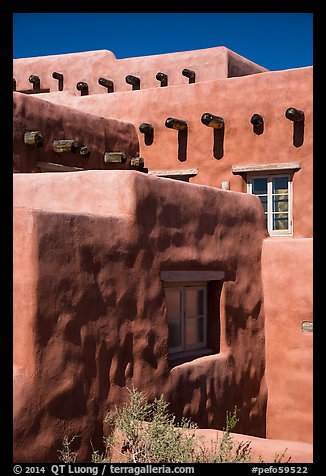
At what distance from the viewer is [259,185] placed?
12555mm

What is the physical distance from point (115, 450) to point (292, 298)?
13.9 feet

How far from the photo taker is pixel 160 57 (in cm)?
1659

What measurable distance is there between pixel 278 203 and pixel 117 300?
5978 mm

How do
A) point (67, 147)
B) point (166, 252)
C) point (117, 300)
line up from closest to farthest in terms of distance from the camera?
point (117, 300)
point (166, 252)
point (67, 147)

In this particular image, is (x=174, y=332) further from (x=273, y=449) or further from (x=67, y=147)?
(x=67, y=147)

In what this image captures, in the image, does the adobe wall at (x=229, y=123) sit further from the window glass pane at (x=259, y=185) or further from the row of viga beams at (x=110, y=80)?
the row of viga beams at (x=110, y=80)

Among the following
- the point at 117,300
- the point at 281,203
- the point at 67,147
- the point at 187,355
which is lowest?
the point at 187,355

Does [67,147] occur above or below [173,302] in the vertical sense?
above

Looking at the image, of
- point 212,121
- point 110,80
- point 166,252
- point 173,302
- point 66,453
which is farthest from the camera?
point 110,80

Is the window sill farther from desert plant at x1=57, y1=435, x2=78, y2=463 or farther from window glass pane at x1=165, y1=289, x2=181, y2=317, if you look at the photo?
desert plant at x1=57, y1=435, x2=78, y2=463

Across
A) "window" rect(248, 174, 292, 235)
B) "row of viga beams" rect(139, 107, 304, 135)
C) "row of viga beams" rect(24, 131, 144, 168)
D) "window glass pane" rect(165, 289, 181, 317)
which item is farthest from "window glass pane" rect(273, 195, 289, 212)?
"window glass pane" rect(165, 289, 181, 317)

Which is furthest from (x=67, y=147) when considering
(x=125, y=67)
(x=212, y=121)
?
(x=125, y=67)

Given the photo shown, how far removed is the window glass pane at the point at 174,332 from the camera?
8414 millimetres

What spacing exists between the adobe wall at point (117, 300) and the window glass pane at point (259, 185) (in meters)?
2.28
